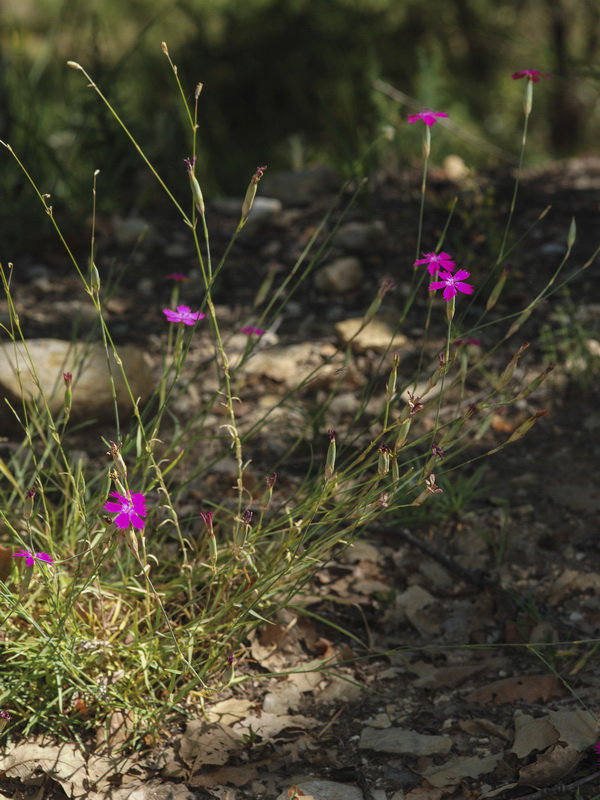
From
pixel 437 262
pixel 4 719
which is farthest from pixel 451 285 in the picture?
pixel 4 719

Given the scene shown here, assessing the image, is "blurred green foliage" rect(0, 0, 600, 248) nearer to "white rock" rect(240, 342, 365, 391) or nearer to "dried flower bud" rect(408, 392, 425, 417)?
"white rock" rect(240, 342, 365, 391)

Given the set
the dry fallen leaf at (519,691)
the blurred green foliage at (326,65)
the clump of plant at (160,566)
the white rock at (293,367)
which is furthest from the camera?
the blurred green foliage at (326,65)

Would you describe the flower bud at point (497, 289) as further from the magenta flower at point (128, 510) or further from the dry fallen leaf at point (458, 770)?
the dry fallen leaf at point (458, 770)

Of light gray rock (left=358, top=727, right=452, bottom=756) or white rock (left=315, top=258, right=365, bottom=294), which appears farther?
white rock (left=315, top=258, right=365, bottom=294)

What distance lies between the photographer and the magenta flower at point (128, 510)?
4.85ft

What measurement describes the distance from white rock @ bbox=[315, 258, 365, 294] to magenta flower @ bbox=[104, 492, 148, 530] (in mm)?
2011

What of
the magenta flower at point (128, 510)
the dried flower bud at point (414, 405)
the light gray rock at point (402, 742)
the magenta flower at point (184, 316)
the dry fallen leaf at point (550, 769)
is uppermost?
the dried flower bud at point (414, 405)

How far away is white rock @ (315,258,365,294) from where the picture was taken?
3410 mm

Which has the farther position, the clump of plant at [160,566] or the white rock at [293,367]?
the white rock at [293,367]

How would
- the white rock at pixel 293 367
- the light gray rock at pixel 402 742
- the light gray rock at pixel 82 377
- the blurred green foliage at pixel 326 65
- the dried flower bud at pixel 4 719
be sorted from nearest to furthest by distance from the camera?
the dried flower bud at pixel 4 719, the light gray rock at pixel 402 742, the light gray rock at pixel 82 377, the white rock at pixel 293 367, the blurred green foliage at pixel 326 65

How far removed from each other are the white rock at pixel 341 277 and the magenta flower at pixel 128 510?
201cm

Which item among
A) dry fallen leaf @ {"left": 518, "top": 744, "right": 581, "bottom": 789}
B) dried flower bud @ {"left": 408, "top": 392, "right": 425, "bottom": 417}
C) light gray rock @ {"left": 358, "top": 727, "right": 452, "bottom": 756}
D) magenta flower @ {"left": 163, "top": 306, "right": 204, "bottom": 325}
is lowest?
light gray rock @ {"left": 358, "top": 727, "right": 452, "bottom": 756}

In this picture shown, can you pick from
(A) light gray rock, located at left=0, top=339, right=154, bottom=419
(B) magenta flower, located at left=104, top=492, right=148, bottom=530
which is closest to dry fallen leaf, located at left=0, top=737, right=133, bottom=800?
(B) magenta flower, located at left=104, top=492, right=148, bottom=530

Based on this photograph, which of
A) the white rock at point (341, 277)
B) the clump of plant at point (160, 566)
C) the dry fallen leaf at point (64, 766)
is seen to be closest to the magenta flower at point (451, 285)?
the clump of plant at point (160, 566)
